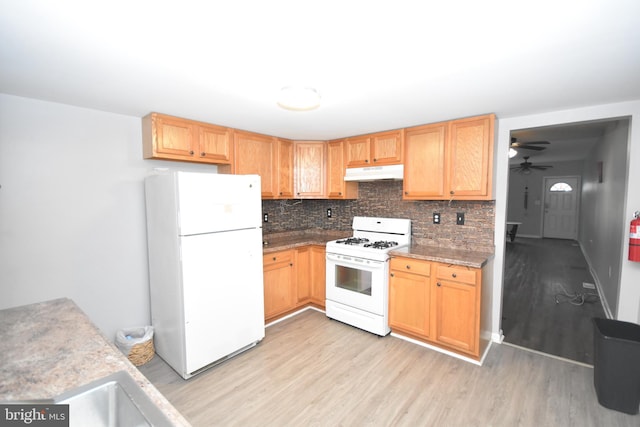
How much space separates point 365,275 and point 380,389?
44.3 inches

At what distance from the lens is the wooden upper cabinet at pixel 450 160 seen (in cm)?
271

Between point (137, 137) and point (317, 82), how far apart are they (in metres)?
1.86

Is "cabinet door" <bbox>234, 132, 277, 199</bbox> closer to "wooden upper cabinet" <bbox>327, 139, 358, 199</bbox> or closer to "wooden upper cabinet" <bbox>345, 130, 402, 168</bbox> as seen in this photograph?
"wooden upper cabinet" <bbox>327, 139, 358, 199</bbox>

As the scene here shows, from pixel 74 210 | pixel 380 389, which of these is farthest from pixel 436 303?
pixel 74 210

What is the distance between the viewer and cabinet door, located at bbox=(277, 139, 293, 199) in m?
3.67

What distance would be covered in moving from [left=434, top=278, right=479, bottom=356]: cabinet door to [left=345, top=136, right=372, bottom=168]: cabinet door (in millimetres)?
1610

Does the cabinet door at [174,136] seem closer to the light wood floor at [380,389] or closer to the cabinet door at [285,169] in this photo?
the cabinet door at [285,169]

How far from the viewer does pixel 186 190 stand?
2273 millimetres

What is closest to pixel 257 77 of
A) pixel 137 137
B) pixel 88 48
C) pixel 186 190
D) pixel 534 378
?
pixel 88 48

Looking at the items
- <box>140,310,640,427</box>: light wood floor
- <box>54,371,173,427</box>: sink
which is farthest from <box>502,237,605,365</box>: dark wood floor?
<box>54,371,173,427</box>: sink

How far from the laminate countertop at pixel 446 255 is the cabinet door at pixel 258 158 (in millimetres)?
1645

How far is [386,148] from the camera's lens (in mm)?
3348

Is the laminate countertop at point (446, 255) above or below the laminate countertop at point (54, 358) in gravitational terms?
above

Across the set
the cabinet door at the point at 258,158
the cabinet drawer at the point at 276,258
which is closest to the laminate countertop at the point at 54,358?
the cabinet drawer at the point at 276,258
